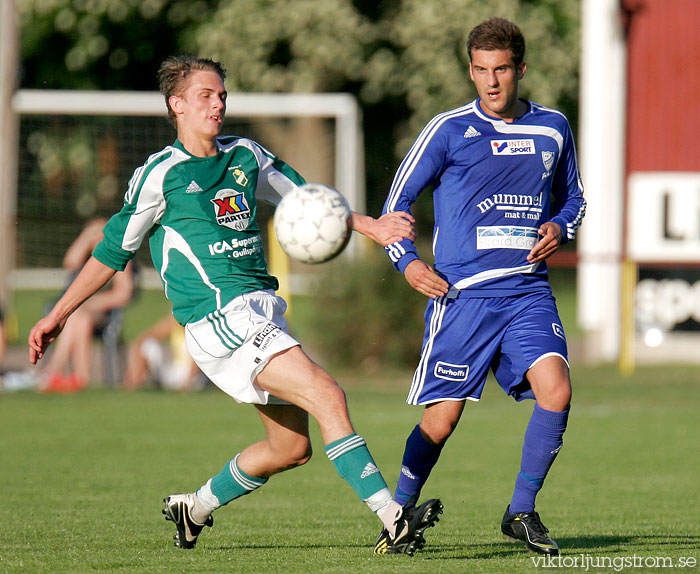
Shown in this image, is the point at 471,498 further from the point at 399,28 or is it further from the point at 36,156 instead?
the point at 399,28

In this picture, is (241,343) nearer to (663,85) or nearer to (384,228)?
(384,228)

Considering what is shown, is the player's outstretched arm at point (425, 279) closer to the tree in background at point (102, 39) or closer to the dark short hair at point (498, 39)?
the dark short hair at point (498, 39)

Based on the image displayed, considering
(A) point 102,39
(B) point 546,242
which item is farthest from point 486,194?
(A) point 102,39

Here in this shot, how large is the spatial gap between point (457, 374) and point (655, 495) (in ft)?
8.91

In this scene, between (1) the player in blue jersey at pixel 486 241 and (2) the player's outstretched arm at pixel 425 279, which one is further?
(1) the player in blue jersey at pixel 486 241

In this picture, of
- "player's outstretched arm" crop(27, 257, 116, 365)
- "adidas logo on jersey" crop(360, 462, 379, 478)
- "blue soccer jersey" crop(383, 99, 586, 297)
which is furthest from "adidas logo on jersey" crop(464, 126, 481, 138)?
"player's outstretched arm" crop(27, 257, 116, 365)

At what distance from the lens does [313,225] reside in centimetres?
532

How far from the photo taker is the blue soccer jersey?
5875 mm

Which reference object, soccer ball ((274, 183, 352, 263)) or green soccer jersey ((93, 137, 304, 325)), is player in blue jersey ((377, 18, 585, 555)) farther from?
green soccer jersey ((93, 137, 304, 325))

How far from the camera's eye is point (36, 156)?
25.1 meters

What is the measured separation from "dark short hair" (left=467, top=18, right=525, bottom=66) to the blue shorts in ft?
3.88

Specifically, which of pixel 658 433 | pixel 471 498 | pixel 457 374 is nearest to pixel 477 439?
pixel 658 433

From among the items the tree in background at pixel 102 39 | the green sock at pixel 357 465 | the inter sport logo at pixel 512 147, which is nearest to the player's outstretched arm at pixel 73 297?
the green sock at pixel 357 465

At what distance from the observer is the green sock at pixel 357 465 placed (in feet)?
17.1
